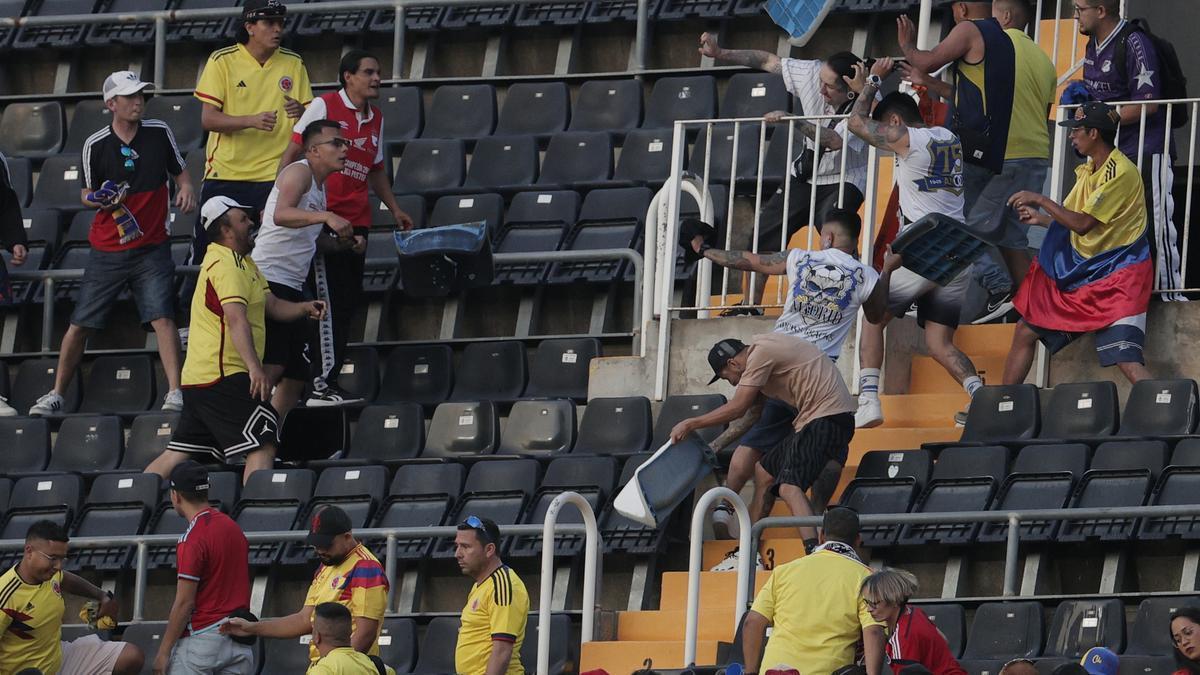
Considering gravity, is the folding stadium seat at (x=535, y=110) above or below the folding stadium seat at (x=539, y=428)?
above

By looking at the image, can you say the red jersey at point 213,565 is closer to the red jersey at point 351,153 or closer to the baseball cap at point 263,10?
the red jersey at point 351,153

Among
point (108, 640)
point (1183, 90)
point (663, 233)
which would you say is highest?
point (1183, 90)

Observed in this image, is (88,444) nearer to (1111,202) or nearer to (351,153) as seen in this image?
(351,153)

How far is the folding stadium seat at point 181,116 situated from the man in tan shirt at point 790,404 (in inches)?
216

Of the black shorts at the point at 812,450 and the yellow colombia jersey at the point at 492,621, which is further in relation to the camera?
the black shorts at the point at 812,450

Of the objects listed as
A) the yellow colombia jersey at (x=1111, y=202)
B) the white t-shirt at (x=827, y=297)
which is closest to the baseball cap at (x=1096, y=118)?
the yellow colombia jersey at (x=1111, y=202)

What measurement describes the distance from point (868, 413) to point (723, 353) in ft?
3.04

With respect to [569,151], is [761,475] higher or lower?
lower

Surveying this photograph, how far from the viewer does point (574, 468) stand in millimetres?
12422

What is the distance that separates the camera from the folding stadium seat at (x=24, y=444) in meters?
14.0

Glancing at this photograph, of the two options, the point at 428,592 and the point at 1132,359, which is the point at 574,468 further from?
the point at 1132,359

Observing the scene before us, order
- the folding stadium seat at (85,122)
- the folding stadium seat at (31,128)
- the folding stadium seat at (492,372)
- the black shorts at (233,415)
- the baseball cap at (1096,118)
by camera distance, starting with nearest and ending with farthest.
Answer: the baseball cap at (1096,118)
the black shorts at (233,415)
the folding stadium seat at (492,372)
the folding stadium seat at (85,122)
the folding stadium seat at (31,128)

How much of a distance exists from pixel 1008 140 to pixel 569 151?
3.04 metres

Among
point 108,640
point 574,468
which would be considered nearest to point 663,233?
point 574,468
